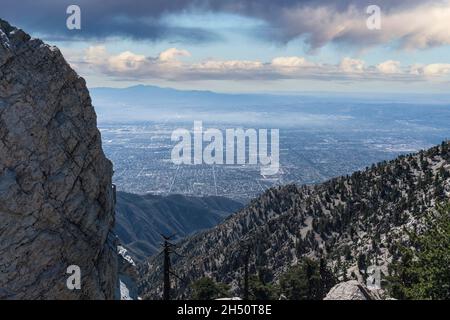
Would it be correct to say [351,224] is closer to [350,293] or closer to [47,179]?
[350,293]

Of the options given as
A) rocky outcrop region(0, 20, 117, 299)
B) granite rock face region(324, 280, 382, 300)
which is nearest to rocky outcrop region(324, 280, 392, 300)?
granite rock face region(324, 280, 382, 300)

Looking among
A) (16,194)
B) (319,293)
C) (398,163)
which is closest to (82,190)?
(16,194)

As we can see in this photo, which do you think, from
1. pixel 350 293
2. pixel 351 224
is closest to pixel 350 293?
pixel 350 293

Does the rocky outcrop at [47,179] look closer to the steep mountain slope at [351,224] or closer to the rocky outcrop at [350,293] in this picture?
the rocky outcrop at [350,293]

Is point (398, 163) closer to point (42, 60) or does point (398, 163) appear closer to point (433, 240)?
point (433, 240)

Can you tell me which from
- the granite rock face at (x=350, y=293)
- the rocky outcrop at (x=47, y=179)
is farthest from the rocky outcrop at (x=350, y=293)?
the rocky outcrop at (x=47, y=179)

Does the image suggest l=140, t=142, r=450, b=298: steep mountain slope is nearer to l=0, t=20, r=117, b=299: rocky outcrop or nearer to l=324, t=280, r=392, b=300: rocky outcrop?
l=324, t=280, r=392, b=300: rocky outcrop
